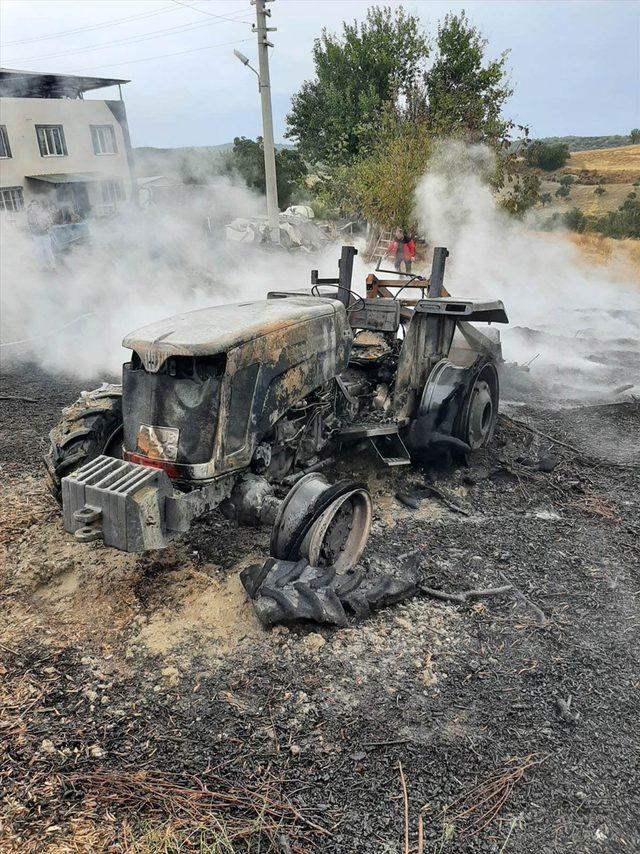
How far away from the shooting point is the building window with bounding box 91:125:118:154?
28062 millimetres

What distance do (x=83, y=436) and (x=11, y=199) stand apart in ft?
78.2

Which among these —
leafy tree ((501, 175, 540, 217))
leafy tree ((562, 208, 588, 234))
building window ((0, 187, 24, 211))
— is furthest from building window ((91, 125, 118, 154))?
leafy tree ((562, 208, 588, 234))

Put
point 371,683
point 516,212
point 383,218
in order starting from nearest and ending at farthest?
1. point 371,683
2. point 383,218
3. point 516,212

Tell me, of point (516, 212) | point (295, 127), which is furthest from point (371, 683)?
point (295, 127)

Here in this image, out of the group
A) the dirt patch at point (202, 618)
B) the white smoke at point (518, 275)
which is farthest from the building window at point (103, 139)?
the dirt patch at point (202, 618)

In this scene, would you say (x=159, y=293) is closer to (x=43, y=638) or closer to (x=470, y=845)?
(x=43, y=638)

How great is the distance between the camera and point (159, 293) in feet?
40.9

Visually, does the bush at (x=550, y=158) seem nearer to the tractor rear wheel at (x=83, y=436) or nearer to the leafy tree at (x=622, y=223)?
the leafy tree at (x=622, y=223)

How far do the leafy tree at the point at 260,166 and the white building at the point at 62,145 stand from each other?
4948 millimetres

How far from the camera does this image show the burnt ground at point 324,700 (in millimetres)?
2650

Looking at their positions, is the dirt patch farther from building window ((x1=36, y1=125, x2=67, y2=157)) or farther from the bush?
the bush

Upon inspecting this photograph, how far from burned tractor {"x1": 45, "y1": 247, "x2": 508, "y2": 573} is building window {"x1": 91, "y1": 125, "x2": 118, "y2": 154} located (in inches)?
1049

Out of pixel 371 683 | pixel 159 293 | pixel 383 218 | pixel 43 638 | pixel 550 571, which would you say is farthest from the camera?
pixel 383 218

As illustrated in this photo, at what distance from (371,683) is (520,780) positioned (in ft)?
2.82
